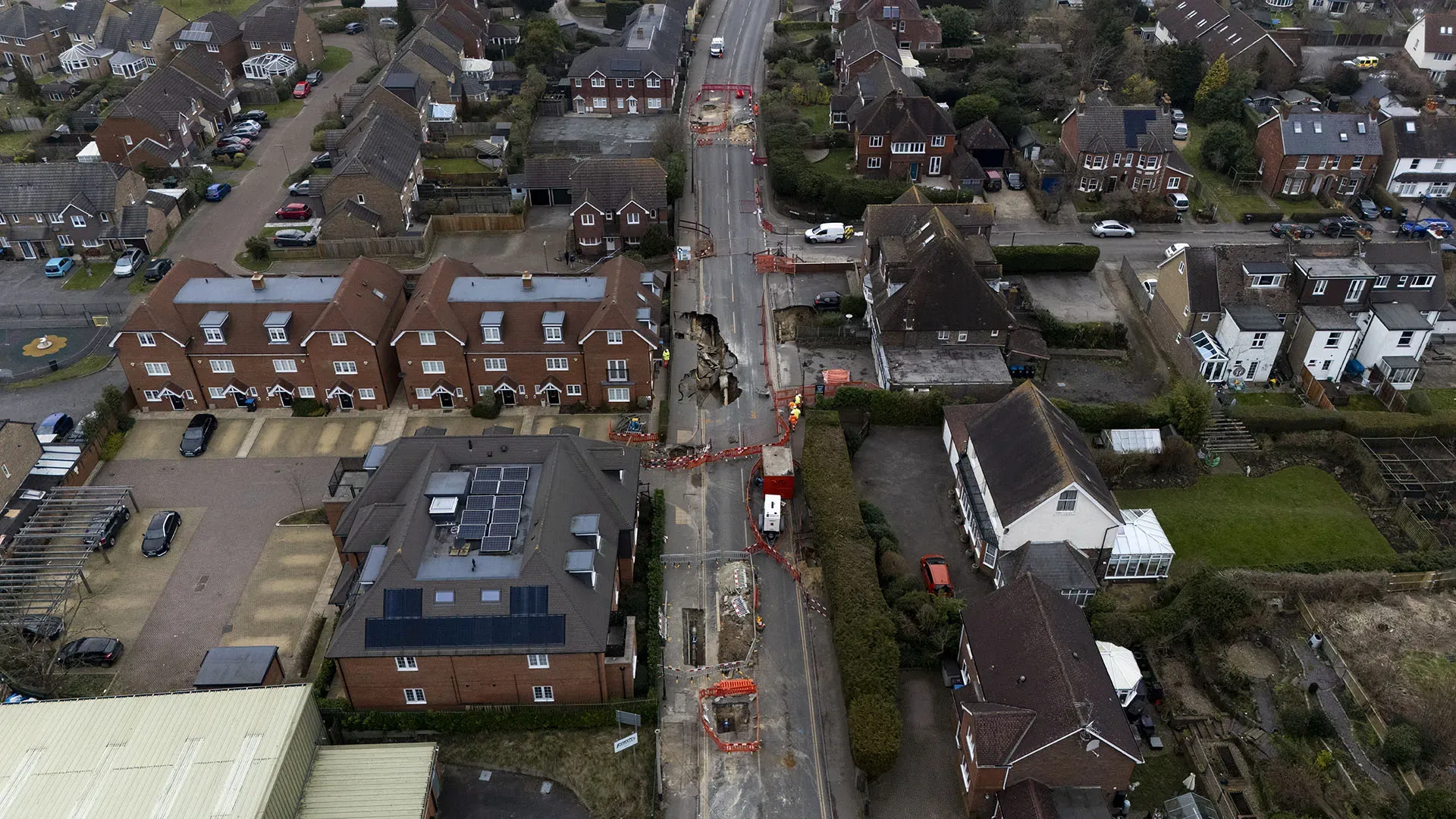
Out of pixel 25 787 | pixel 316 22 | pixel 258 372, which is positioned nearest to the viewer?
pixel 25 787

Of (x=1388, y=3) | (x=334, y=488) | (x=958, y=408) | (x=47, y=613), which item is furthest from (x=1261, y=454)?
(x=1388, y=3)

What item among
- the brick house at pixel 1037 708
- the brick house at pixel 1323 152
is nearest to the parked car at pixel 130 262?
the brick house at pixel 1037 708

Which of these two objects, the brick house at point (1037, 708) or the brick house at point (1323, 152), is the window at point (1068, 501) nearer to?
the brick house at point (1037, 708)

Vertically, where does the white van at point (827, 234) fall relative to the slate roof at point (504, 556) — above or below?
below

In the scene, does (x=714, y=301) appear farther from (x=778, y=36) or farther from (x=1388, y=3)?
(x=1388, y=3)

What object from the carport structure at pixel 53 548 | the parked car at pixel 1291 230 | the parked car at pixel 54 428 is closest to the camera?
the carport structure at pixel 53 548
